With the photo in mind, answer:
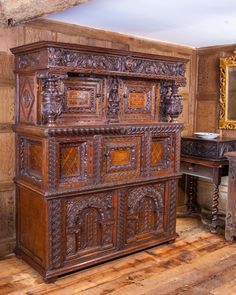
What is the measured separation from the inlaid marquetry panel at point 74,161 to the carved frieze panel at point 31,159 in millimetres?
184

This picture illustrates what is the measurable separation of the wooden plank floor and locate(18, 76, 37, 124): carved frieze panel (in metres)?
1.35

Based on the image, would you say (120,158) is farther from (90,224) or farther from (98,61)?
(98,61)

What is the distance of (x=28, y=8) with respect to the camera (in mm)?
2752

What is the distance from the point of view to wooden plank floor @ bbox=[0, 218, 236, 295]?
313 centimetres

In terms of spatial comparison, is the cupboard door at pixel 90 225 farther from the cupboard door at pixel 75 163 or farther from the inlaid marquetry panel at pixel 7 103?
the inlaid marquetry panel at pixel 7 103

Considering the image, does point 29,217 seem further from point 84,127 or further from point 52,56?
point 52,56

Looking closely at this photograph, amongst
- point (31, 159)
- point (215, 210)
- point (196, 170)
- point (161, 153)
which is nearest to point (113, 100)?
point (161, 153)

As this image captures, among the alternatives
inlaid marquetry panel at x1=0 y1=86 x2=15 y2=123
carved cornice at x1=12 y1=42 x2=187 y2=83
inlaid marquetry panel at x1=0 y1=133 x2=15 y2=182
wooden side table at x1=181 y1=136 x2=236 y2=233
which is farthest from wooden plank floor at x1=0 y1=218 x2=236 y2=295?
carved cornice at x1=12 y1=42 x2=187 y2=83

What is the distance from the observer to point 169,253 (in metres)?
3.90

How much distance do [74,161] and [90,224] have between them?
611mm

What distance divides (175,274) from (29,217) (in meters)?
1.40

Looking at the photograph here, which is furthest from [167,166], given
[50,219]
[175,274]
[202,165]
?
[50,219]

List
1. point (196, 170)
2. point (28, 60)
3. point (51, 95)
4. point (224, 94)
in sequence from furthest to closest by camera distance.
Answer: point (224, 94) → point (196, 170) → point (28, 60) → point (51, 95)

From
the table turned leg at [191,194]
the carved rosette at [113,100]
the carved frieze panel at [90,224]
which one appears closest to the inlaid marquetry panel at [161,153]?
the carved rosette at [113,100]
